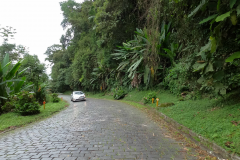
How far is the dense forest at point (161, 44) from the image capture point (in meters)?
5.73

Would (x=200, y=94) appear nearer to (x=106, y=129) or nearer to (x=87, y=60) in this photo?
(x=106, y=129)

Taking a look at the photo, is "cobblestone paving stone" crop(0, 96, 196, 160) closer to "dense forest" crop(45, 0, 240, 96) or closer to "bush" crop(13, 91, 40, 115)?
"dense forest" crop(45, 0, 240, 96)

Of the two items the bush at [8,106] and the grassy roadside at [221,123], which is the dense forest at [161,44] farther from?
the bush at [8,106]

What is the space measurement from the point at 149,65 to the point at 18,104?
10.5 meters

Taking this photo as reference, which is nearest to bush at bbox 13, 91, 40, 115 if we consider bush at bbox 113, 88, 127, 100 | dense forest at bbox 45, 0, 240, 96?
dense forest at bbox 45, 0, 240, 96

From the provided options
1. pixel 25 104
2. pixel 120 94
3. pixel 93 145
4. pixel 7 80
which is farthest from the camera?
pixel 120 94

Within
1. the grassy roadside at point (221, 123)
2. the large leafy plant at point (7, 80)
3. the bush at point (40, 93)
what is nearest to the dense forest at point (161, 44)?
the grassy roadside at point (221, 123)

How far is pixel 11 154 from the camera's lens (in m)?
4.44

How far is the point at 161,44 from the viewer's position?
14.8 m

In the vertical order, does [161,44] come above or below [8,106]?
above

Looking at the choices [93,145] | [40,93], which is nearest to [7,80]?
[40,93]

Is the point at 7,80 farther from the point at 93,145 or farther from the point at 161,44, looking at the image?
the point at 161,44

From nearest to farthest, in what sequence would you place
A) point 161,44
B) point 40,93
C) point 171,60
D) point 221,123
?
1. point 221,123
2. point 171,60
3. point 161,44
4. point 40,93

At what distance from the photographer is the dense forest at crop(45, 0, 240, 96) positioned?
573 cm
